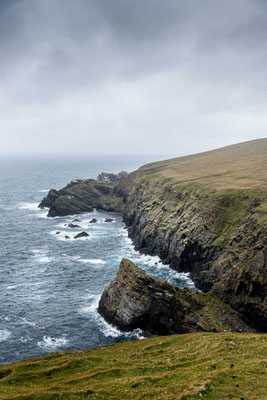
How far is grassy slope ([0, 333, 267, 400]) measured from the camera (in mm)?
27891

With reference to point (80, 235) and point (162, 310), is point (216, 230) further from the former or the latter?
point (80, 235)

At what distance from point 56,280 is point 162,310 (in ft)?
115

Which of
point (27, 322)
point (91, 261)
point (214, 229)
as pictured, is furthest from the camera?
point (91, 261)

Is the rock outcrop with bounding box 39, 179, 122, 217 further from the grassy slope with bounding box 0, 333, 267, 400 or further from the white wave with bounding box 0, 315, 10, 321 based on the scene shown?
the grassy slope with bounding box 0, 333, 267, 400

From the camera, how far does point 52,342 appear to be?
52.6 meters

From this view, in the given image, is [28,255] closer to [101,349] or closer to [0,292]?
[0,292]

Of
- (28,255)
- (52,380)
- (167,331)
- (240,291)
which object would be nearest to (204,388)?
(52,380)

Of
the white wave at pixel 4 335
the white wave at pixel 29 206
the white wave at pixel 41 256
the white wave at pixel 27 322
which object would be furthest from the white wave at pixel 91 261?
the white wave at pixel 29 206

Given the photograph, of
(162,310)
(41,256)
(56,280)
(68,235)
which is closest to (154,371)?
(162,310)

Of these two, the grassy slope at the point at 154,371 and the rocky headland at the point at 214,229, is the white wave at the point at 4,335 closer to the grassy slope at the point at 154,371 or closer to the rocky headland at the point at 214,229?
the grassy slope at the point at 154,371

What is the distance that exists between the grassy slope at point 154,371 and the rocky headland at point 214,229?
14.7 m

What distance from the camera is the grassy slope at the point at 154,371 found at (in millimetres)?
Answer: 27891

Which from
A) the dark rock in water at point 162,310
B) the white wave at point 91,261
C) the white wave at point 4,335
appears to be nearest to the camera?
the dark rock in water at point 162,310

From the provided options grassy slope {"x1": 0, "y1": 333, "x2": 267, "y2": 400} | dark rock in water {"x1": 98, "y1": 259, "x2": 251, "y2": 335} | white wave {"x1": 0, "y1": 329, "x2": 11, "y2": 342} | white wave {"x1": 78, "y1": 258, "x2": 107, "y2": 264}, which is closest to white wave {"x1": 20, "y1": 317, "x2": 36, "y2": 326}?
white wave {"x1": 0, "y1": 329, "x2": 11, "y2": 342}
